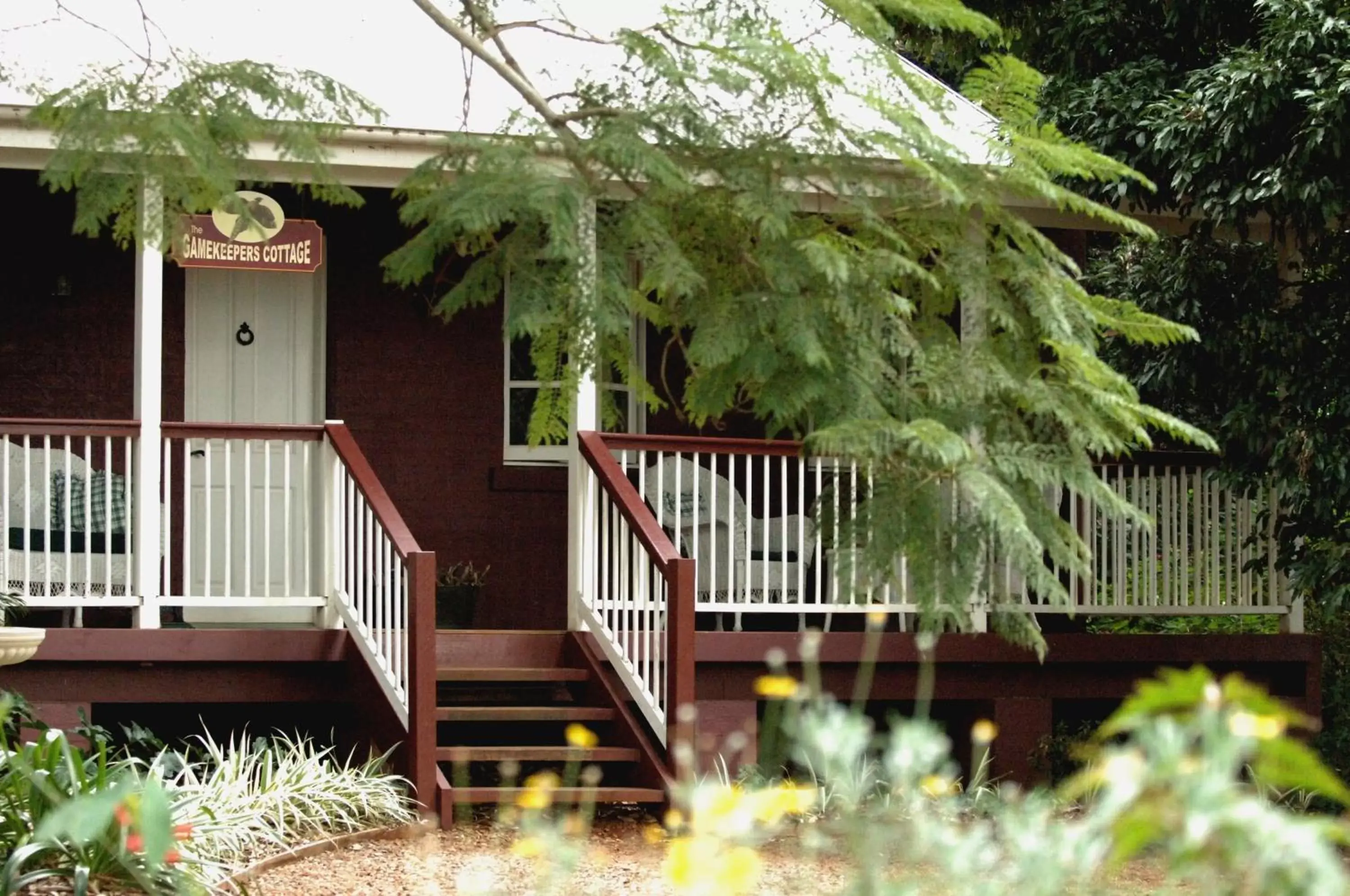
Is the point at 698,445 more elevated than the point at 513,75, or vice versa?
the point at 513,75

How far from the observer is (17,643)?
749 centimetres

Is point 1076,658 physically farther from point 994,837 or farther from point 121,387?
point 121,387

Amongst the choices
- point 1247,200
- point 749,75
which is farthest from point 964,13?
point 1247,200

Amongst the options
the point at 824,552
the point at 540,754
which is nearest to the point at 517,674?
the point at 540,754

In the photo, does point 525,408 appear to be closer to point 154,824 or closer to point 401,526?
point 401,526

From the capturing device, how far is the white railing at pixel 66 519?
9.35m

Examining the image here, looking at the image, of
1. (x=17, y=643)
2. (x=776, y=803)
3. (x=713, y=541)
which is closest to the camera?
(x=776, y=803)

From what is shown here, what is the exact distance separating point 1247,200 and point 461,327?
16.4ft

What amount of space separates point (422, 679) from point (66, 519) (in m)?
2.01

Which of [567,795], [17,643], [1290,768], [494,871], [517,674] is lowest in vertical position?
[494,871]

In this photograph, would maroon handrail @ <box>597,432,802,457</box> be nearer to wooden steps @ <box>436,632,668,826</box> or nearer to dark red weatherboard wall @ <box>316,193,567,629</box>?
wooden steps @ <box>436,632,668,826</box>

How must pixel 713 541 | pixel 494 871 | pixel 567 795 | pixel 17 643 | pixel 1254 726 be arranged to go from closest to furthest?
pixel 1254 726 < pixel 17 643 < pixel 494 871 < pixel 567 795 < pixel 713 541

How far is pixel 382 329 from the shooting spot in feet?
39.1

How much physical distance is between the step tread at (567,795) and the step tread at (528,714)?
0.35 m
